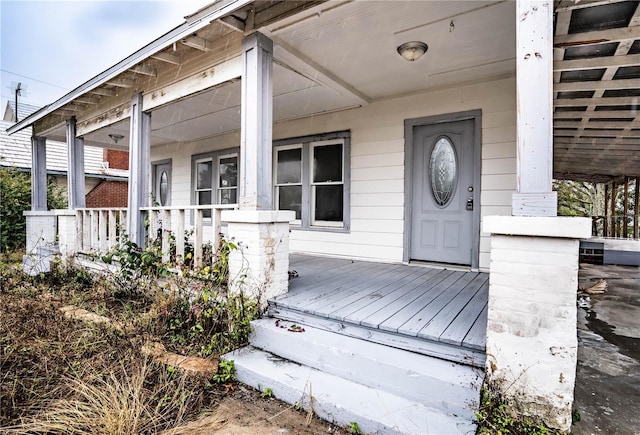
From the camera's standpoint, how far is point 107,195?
1202 centimetres

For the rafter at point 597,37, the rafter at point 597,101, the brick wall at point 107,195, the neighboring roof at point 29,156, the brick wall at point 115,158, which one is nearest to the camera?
the rafter at point 597,37

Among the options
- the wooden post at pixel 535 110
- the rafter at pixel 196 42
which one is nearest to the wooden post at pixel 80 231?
the rafter at pixel 196 42

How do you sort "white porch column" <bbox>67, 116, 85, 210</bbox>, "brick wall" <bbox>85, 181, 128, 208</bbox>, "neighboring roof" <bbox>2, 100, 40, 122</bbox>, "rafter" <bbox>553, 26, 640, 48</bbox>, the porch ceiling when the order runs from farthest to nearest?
"neighboring roof" <bbox>2, 100, 40, 122</bbox>
"brick wall" <bbox>85, 181, 128, 208</bbox>
"white porch column" <bbox>67, 116, 85, 210</bbox>
the porch ceiling
"rafter" <bbox>553, 26, 640, 48</bbox>

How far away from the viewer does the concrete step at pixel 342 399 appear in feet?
5.81

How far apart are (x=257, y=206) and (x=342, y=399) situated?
5.65 feet

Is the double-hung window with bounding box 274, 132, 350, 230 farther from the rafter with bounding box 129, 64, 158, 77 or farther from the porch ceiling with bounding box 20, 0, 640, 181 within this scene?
the rafter with bounding box 129, 64, 158, 77

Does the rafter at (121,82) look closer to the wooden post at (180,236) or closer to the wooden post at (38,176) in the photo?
the wooden post at (180,236)

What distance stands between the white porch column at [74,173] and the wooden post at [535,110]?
6643 mm

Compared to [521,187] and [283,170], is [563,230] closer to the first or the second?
[521,187]

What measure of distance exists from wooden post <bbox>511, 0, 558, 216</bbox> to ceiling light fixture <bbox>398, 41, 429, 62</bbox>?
4.66 feet

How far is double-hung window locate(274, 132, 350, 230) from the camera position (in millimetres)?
5288

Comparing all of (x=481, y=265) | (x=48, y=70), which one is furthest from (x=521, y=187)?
(x=48, y=70)

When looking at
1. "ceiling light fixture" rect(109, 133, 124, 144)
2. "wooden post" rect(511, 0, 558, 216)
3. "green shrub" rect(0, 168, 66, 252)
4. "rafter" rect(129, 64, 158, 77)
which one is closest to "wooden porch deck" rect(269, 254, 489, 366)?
"wooden post" rect(511, 0, 558, 216)

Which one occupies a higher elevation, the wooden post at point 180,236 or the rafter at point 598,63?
the rafter at point 598,63
